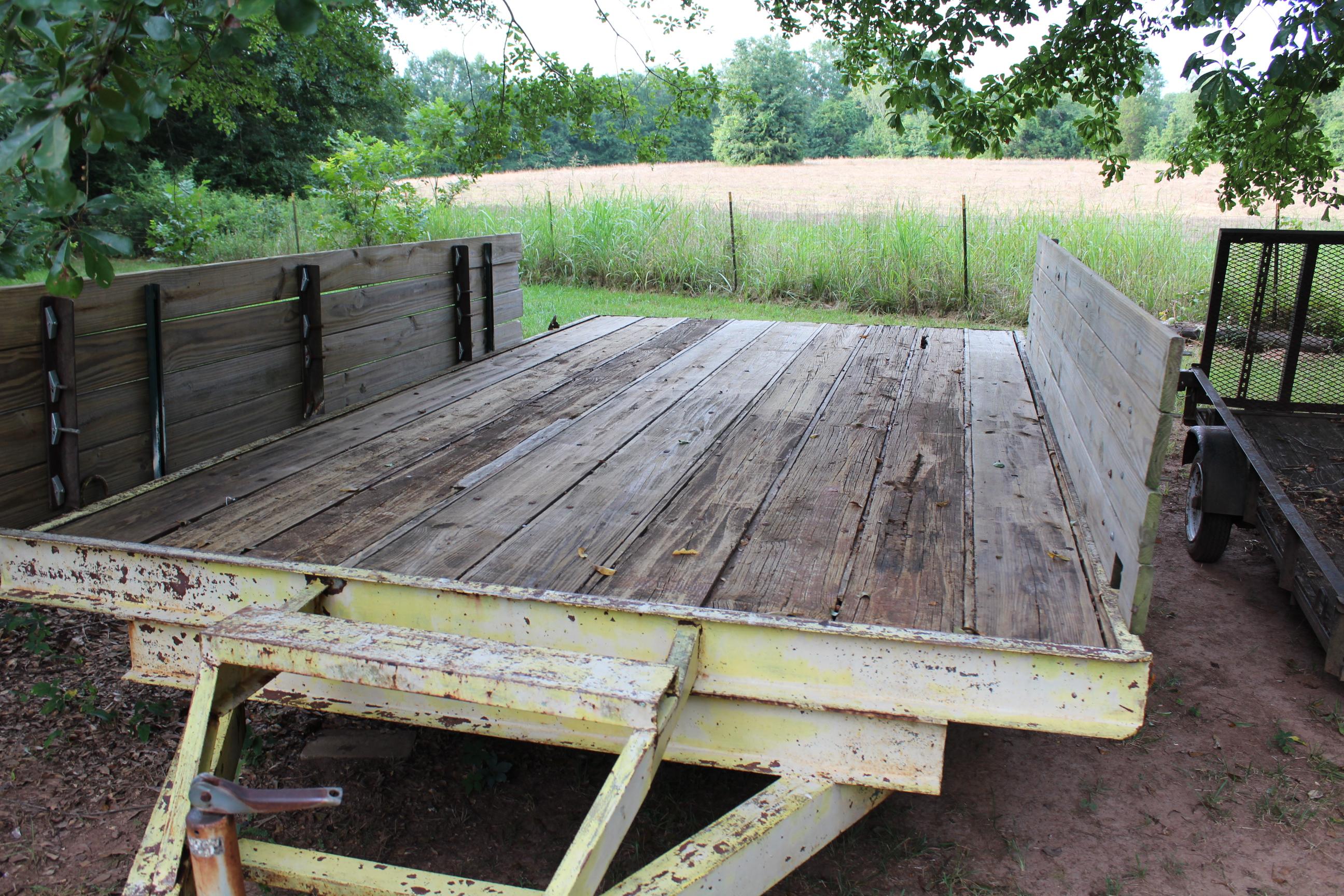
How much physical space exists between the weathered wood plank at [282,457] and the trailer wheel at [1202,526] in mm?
3016

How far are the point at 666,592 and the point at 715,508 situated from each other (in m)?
0.59

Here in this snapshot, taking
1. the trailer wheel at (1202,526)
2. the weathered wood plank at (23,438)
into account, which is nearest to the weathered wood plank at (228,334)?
the weathered wood plank at (23,438)

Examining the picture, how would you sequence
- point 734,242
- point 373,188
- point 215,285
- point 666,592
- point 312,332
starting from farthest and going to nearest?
point 734,242, point 373,188, point 312,332, point 215,285, point 666,592

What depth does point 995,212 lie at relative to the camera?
12945mm

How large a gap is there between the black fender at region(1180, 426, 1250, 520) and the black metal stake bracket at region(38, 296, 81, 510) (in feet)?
12.9

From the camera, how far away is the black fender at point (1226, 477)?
12.2 ft

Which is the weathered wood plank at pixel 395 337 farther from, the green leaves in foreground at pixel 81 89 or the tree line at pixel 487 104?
the green leaves in foreground at pixel 81 89

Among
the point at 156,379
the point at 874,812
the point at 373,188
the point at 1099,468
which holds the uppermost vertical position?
the point at 373,188

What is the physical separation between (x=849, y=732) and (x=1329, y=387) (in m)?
4.40

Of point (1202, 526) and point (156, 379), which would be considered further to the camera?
point (1202, 526)

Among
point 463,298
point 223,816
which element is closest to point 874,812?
point 223,816

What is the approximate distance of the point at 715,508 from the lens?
261cm

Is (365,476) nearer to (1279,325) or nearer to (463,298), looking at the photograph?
(463,298)

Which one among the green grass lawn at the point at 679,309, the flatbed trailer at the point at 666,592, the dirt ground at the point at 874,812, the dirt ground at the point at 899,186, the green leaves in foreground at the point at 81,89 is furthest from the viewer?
the dirt ground at the point at 899,186
